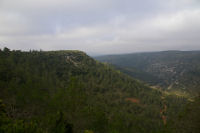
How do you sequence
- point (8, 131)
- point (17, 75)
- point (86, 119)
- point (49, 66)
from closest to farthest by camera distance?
point (8, 131) → point (86, 119) → point (17, 75) → point (49, 66)

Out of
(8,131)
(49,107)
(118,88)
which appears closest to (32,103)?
(49,107)

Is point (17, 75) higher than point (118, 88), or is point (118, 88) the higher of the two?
point (17, 75)

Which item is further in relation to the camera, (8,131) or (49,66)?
(49,66)

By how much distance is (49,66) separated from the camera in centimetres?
7606

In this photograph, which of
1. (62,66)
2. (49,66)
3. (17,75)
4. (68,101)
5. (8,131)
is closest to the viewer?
(8,131)

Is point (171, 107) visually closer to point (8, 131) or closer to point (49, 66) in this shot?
point (49, 66)

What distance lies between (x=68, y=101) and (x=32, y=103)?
5.43 metres

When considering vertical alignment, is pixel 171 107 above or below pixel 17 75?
below

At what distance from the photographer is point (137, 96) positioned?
83375 mm

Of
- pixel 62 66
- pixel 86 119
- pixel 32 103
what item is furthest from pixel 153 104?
pixel 32 103

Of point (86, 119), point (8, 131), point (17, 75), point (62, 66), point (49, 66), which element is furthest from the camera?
point (62, 66)

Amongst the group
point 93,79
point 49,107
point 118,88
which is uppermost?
point 49,107

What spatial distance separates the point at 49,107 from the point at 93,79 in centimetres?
6130

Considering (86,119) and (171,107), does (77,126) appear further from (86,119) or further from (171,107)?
(171,107)
